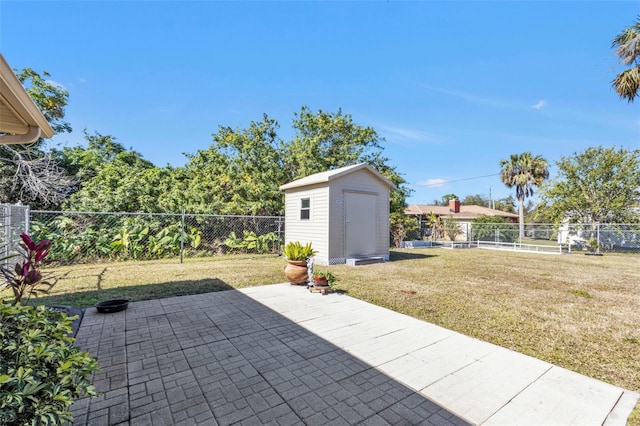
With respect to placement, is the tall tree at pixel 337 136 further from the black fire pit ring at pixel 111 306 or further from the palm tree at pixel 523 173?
the palm tree at pixel 523 173

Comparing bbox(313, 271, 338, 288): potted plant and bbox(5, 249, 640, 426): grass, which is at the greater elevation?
bbox(313, 271, 338, 288): potted plant

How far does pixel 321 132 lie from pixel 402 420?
15.4 m

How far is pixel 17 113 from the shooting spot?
97.7 inches

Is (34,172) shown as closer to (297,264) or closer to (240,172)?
(240,172)

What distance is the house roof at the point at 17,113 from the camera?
198 cm

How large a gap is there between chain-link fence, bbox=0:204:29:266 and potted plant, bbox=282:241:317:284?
198 inches

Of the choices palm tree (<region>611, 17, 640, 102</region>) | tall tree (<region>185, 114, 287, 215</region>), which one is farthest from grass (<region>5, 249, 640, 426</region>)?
palm tree (<region>611, 17, 640, 102</region>)

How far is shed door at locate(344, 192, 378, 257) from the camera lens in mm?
8961

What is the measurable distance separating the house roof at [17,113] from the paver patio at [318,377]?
7.50ft

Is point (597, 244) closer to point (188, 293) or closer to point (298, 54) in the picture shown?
point (298, 54)

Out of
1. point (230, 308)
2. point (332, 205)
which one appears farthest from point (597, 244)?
point (230, 308)

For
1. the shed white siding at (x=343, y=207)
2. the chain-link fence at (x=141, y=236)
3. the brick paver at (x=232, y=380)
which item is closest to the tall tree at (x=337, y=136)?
the shed white siding at (x=343, y=207)

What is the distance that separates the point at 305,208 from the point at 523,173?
2345 centimetres

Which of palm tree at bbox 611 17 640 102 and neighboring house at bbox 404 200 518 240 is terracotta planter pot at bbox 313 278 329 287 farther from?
neighboring house at bbox 404 200 518 240
